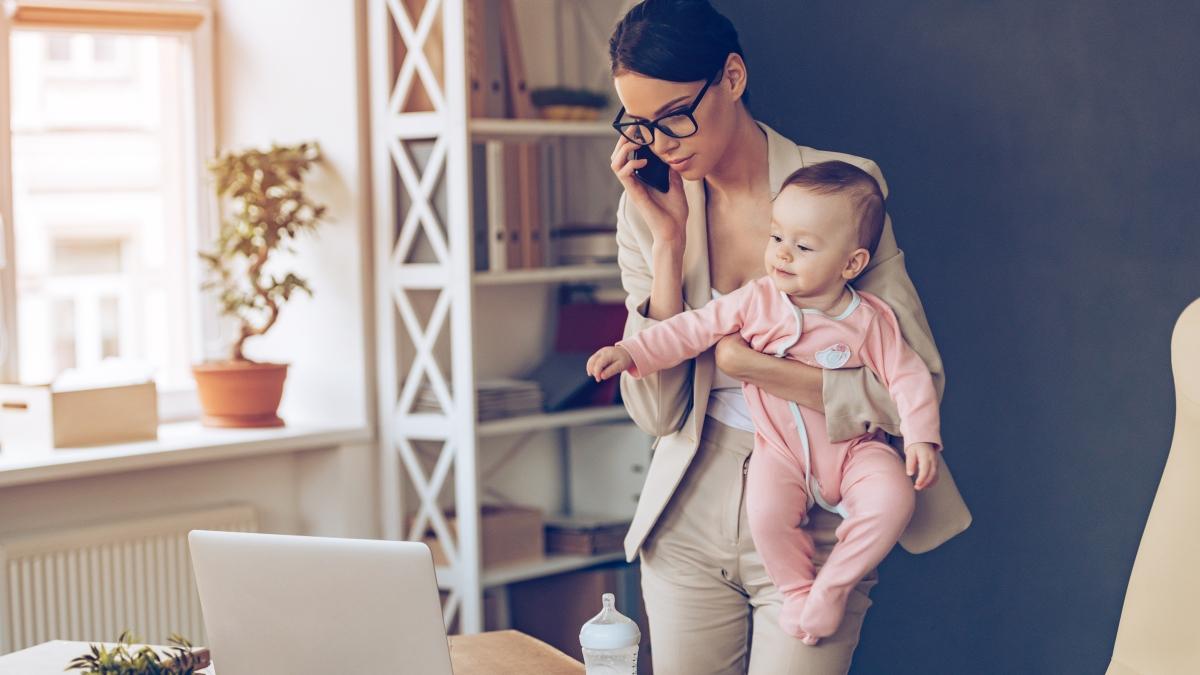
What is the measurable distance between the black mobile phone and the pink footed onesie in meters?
0.20

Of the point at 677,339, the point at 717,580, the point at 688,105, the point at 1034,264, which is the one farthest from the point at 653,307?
the point at 1034,264

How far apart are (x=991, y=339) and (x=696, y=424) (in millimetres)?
1059

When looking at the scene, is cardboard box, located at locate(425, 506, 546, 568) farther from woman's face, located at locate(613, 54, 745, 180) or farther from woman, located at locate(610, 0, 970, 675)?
woman's face, located at locate(613, 54, 745, 180)

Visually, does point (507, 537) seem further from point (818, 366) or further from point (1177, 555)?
point (1177, 555)

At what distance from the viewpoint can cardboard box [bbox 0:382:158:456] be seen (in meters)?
3.19

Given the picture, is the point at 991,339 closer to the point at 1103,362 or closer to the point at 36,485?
the point at 1103,362

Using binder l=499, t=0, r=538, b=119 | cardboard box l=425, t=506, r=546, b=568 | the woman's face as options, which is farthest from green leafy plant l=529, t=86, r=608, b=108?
the woman's face

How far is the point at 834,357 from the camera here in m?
1.83

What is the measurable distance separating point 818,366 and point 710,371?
19 cm

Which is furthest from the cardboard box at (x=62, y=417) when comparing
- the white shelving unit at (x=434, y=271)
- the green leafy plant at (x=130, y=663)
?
the green leafy plant at (x=130, y=663)

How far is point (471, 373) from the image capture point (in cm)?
338

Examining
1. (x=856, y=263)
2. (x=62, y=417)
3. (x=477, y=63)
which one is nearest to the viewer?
(x=856, y=263)

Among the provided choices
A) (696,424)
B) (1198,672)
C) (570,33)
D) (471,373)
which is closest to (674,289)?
(696,424)

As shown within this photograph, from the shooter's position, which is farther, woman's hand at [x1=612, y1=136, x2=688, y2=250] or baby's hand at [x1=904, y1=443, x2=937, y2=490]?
woman's hand at [x1=612, y1=136, x2=688, y2=250]
